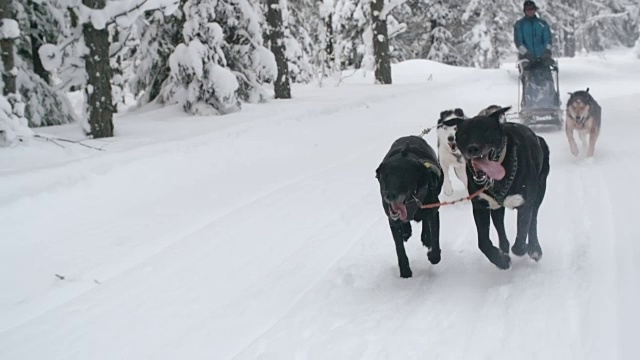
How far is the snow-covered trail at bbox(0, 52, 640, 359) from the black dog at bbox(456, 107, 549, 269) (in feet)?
0.87

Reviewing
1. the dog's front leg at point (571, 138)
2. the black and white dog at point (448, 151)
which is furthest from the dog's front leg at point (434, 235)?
the dog's front leg at point (571, 138)

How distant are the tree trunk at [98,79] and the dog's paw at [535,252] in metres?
8.67

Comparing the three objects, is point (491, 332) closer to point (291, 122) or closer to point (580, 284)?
point (580, 284)

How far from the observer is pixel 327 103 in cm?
1697

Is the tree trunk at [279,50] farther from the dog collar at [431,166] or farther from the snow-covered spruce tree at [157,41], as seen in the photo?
the dog collar at [431,166]

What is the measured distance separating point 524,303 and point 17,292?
423 cm

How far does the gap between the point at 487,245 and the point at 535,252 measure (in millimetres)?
548

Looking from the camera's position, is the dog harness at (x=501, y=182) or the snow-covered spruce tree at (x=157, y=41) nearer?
the dog harness at (x=501, y=182)

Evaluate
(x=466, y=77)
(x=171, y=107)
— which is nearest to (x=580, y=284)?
(x=171, y=107)

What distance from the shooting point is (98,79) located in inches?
446

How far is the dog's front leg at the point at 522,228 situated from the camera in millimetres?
4996

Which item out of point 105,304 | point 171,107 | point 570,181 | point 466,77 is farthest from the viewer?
point 466,77

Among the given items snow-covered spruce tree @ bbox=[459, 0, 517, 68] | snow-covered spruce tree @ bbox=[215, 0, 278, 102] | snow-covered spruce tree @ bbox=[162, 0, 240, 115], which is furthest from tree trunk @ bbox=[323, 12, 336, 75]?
snow-covered spruce tree @ bbox=[162, 0, 240, 115]

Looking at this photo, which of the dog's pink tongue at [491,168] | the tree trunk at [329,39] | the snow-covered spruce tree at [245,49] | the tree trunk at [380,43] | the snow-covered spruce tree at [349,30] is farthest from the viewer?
the tree trunk at [329,39]
